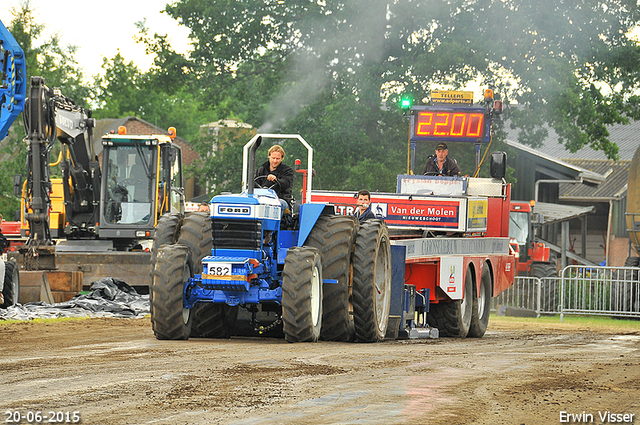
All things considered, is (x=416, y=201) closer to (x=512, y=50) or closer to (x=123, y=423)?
(x=123, y=423)

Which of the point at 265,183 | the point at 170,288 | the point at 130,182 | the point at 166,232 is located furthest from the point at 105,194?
the point at 170,288

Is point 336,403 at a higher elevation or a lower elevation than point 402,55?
lower

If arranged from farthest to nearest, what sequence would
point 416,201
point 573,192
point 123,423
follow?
point 573,192
point 416,201
point 123,423

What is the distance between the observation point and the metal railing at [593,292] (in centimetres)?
2209

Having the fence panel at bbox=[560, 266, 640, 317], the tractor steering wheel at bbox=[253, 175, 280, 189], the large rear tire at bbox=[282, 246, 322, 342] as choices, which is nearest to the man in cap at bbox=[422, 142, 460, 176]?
the tractor steering wheel at bbox=[253, 175, 280, 189]

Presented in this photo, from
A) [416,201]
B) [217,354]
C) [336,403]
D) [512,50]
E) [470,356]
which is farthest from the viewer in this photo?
[512,50]

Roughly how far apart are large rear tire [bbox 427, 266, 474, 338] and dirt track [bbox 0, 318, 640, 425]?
3268 mm

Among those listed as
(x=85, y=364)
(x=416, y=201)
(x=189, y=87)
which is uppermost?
(x=189, y=87)

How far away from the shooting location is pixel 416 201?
1420 cm

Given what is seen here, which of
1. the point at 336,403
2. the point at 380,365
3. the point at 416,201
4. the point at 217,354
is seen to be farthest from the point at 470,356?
the point at 416,201

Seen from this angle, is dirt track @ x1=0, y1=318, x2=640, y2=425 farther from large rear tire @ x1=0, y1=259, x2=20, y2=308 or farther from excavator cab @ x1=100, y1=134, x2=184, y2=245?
excavator cab @ x1=100, y1=134, x2=184, y2=245

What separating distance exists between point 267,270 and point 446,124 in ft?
22.7

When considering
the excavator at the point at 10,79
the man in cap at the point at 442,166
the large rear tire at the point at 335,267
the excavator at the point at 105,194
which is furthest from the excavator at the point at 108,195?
the large rear tire at the point at 335,267

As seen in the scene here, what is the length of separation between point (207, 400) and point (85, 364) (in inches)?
85.6
